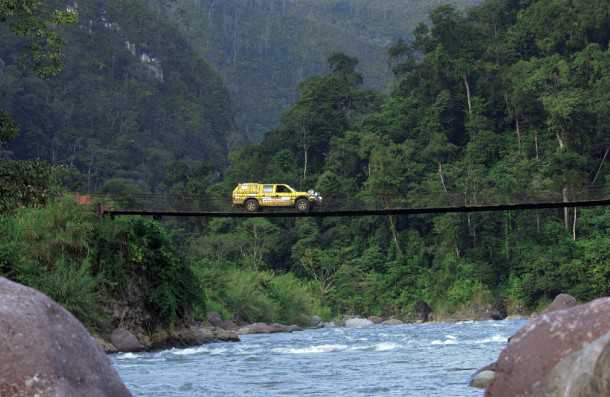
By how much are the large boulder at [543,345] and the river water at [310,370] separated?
20.4ft

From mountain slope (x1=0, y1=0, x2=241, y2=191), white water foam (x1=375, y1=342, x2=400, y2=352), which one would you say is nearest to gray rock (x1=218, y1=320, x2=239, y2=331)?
white water foam (x1=375, y1=342, x2=400, y2=352)

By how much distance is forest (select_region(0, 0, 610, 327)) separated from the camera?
195 feet

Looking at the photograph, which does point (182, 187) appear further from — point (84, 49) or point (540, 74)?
point (84, 49)

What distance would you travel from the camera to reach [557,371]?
5898 mm

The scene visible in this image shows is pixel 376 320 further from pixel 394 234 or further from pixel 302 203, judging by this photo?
pixel 302 203

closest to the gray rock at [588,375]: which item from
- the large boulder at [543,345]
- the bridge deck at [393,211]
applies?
the large boulder at [543,345]

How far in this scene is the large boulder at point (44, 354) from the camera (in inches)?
221

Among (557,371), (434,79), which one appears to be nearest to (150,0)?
(434,79)

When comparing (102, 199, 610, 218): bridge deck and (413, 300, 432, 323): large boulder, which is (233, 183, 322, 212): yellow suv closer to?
(102, 199, 610, 218): bridge deck

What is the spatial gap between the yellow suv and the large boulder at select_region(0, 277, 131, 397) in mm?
23023

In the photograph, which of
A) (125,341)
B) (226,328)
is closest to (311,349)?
(125,341)

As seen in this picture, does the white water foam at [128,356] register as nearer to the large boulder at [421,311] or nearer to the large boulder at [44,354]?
the large boulder at [44,354]

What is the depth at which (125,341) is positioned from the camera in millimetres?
24969

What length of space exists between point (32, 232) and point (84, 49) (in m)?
98.6
